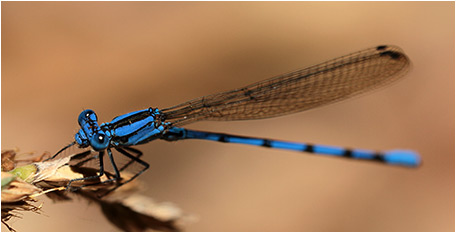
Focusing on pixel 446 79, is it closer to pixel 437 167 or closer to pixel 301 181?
pixel 437 167

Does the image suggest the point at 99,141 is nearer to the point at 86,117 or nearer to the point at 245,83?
the point at 86,117

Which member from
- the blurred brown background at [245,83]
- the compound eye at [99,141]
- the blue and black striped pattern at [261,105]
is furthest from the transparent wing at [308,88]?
the blurred brown background at [245,83]

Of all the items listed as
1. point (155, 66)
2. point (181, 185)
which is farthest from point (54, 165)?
point (155, 66)

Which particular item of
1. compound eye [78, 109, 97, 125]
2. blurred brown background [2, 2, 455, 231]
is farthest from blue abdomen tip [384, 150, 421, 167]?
blurred brown background [2, 2, 455, 231]

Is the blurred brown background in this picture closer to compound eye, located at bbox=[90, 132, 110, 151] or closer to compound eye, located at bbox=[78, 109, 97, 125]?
compound eye, located at bbox=[78, 109, 97, 125]

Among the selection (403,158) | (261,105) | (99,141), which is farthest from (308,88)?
(99,141)

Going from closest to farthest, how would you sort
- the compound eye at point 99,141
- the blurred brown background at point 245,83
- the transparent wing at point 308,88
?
the compound eye at point 99,141 → the transparent wing at point 308,88 → the blurred brown background at point 245,83

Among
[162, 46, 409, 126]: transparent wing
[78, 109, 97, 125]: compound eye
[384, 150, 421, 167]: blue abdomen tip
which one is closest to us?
[384, 150, 421, 167]: blue abdomen tip

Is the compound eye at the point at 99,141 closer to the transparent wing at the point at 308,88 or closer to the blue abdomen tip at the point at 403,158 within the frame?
the transparent wing at the point at 308,88
